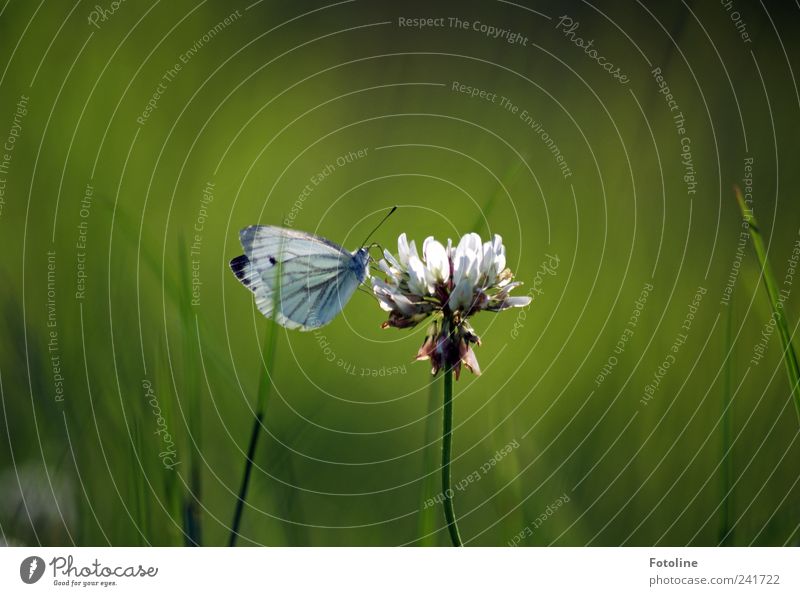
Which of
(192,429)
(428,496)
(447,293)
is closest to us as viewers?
(447,293)

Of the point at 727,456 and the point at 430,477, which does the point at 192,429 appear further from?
the point at 727,456

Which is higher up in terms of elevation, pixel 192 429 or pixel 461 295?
pixel 461 295

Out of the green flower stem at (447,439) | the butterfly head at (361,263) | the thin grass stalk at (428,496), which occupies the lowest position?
the thin grass stalk at (428,496)

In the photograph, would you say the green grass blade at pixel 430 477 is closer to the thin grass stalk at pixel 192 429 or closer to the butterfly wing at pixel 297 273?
the butterfly wing at pixel 297 273

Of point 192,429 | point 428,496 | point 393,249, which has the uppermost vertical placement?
point 393,249

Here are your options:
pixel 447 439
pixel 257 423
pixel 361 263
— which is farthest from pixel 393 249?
pixel 447 439

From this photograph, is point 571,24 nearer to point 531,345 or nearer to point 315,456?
point 531,345

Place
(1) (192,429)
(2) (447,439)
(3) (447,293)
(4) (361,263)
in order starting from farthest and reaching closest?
(4) (361,263) < (1) (192,429) < (3) (447,293) < (2) (447,439)

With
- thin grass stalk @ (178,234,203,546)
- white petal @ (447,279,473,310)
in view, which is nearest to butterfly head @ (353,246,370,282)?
thin grass stalk @ (178,234,203,546)

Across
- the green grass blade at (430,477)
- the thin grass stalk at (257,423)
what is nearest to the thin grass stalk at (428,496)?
the green grass blade at (430,477)
